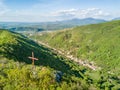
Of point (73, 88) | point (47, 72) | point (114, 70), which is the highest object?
point (47, 72)

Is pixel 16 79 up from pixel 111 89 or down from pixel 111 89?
up

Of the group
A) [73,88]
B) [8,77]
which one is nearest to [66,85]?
[73,88]

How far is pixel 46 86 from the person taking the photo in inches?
2687

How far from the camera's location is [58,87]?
68500 millimetres

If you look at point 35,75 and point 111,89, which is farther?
point 111,89

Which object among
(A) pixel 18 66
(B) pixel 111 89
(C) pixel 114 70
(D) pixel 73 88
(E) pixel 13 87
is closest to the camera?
(E) pixel 13 87

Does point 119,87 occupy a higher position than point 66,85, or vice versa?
point 66,85

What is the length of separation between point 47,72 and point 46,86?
5.65 m

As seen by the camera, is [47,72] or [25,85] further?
[47,72]

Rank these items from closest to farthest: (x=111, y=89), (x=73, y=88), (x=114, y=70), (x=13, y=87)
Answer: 1. (x=13, y=87)
2. (x=73, y=88)
3. (x=111, y=89)
4. (x=114, y=70)

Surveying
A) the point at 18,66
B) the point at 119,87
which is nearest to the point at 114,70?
the point at 119,87

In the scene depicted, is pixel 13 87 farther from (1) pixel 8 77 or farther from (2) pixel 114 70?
(2) pixel 114 70

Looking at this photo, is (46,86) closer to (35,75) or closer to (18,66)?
(35,75)

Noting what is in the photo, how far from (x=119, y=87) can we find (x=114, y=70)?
259 feet
